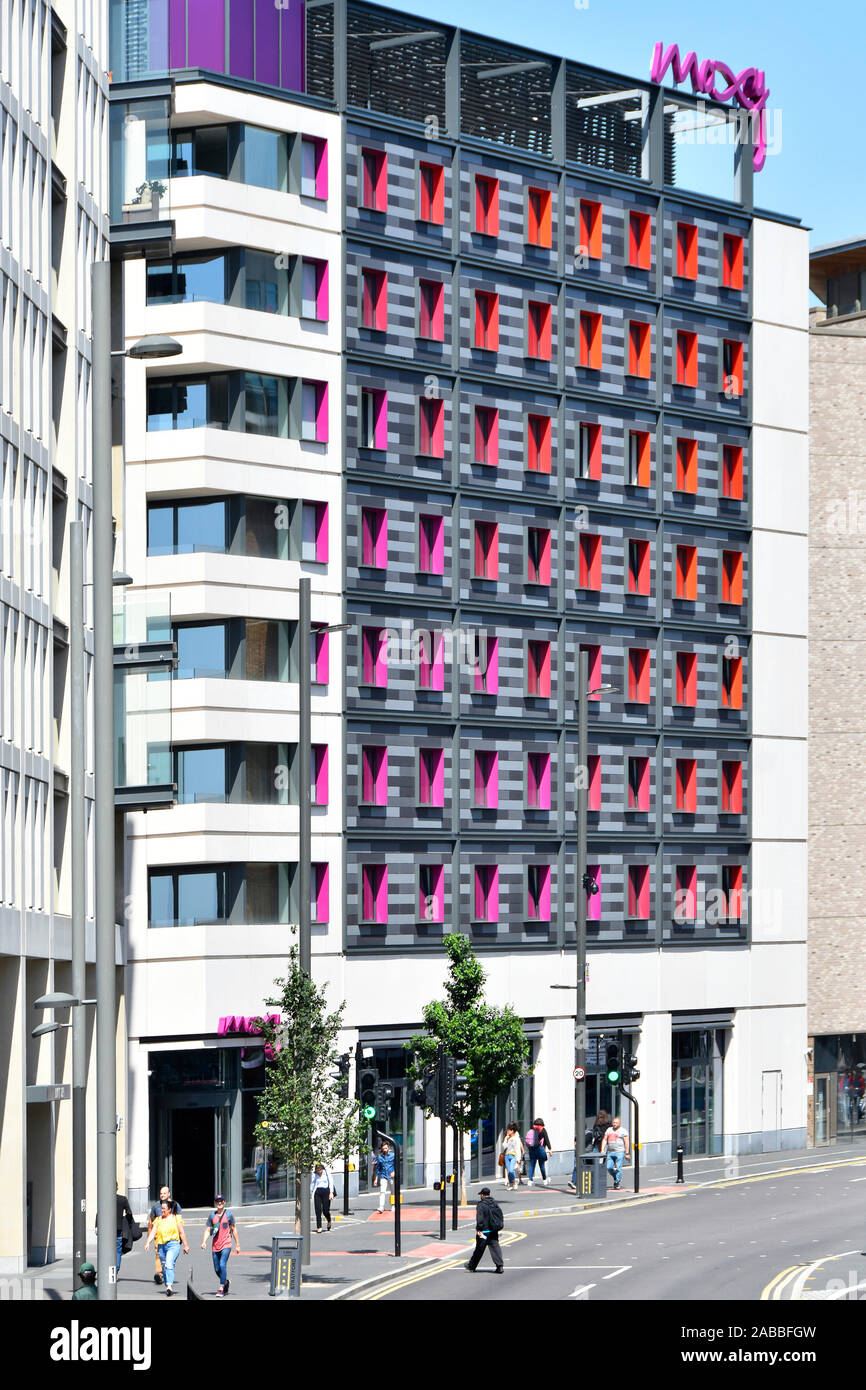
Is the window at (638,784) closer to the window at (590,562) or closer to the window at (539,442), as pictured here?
the window at (590,562)

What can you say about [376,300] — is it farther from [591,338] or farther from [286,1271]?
[286,1271]

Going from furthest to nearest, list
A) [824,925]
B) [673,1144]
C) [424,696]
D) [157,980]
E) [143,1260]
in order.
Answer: [824,925], [673,1144], [424,696], [157,980], [143,1260]

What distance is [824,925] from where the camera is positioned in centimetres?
6850

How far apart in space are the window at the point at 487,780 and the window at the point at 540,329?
35.9ft

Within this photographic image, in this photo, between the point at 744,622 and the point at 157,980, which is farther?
the point at 744,622

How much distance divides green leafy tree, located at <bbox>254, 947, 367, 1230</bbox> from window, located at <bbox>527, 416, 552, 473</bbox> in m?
→ 25.8

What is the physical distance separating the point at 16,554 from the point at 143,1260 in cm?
1328

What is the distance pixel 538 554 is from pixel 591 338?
21.4 ft

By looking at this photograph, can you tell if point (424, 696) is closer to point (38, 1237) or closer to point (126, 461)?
point (126, 461)

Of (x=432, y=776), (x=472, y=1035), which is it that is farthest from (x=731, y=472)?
(x=472, y=1035)

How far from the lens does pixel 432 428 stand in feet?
190

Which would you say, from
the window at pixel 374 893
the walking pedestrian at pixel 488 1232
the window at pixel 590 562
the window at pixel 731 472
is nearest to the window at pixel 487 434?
the window at pixel 590 562

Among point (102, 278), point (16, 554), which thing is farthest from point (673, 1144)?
point (102, 278)

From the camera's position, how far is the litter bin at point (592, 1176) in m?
50.7
